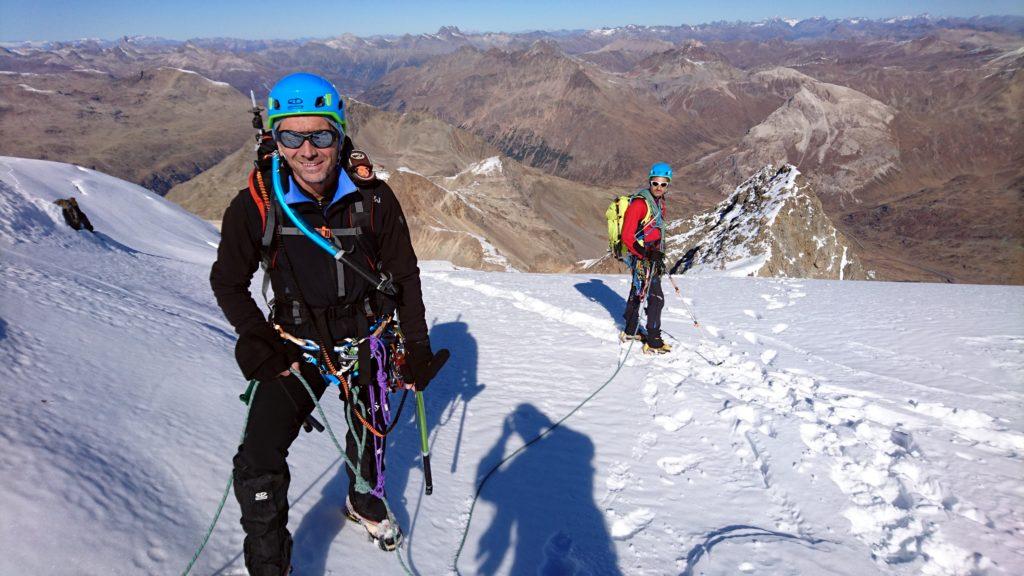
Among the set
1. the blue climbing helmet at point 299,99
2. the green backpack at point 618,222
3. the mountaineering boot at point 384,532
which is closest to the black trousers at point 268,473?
the mountaineering boot at point 384,532

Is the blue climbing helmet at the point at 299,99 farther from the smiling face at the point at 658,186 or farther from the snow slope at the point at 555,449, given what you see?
the smiling face at the point at 658,186

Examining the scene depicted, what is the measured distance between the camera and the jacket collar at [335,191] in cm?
342

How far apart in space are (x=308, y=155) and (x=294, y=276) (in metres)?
0.83

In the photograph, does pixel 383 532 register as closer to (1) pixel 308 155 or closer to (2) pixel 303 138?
(1) pixel 308 155

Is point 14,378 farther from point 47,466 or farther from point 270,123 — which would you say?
point 270,123

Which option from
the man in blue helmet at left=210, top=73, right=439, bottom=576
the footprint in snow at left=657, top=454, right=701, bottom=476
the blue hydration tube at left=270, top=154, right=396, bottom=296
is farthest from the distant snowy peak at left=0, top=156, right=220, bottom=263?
the footprint in snow at left=657, top=454, right=701, bottom=476

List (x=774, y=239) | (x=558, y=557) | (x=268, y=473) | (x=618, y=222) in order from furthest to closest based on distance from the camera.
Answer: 1. (x=774, y=239)
2. (x=618, y=222)
3. (x=558, y=557)
4. (x=268, y=473)

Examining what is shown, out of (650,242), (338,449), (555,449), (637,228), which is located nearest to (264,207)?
(338,449)

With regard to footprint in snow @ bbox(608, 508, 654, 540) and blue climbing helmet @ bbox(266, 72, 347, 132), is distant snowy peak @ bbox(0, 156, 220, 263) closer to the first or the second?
blue climbing helmet @ bbox(266, 72, 347, 132)

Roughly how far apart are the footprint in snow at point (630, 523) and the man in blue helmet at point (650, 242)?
4.49m

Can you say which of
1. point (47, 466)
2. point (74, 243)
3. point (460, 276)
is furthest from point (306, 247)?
point (460, 276)

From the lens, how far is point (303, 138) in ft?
11.1

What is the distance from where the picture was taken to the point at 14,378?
164 inches

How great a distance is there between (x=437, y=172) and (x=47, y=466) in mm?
157202
